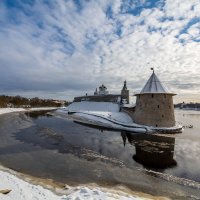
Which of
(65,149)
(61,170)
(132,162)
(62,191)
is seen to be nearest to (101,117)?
(65,149)

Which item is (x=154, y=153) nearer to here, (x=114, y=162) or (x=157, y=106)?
(x=114, y=162)

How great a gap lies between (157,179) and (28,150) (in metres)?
9.50

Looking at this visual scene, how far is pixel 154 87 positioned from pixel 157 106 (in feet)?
8.79

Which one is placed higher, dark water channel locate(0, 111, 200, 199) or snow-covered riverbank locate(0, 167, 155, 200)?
snow-covered riverbank locate(0, 167, 155, 200)

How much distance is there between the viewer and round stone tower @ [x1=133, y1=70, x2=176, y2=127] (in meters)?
28.5

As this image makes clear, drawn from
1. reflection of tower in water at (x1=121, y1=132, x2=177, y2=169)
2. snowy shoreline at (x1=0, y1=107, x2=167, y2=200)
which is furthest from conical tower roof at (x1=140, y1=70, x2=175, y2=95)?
snowy shoreline at (x1=0, y1=107, x2=167, y2=200)

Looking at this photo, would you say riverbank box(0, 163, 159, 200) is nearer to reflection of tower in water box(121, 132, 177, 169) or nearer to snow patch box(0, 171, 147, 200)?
snow patch box(0, 171, 147, 200)

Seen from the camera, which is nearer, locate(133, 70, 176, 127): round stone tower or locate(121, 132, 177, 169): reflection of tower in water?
locate(121, 132, 177, 169): reflection of tower in water

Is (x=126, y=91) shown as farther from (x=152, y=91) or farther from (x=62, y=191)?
(x=62, y=191)

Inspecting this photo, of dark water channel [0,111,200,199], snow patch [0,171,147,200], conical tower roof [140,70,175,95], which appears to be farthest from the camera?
conical tower roof [140,70,175,95]

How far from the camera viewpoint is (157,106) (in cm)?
2867

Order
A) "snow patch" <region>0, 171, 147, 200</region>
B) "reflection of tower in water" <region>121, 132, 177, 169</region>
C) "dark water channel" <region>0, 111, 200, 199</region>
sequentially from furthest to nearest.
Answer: "reflection of tower in water" <region>121, 132, 177, 169</region> < "dark water channel" <region>0, 111, 200, 199</region> < "snow patch" <region>0, 171, 147, 200</region>

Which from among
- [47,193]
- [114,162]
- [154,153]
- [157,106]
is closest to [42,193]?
[47,193]

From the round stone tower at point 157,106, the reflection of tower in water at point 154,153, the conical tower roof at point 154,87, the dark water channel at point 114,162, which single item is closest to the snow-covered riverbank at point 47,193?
the dark water channel at point 114,162
